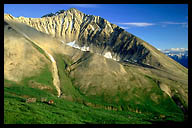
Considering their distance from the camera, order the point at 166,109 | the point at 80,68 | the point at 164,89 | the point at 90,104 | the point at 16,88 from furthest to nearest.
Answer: the point at 80,68, the point at 164,89, the point at 166,109, the point at 90,104, the point at 16,88

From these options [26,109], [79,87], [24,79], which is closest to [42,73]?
[24,79]

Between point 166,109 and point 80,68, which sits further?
point 80,68

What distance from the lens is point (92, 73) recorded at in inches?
6491

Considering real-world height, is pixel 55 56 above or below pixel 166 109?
above

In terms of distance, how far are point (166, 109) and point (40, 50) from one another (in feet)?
360

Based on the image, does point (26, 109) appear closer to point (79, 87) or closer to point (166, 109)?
point (79, 87)

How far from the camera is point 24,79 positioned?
12800 centimetres

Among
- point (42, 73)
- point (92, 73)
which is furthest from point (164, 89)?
point (42, 73)
